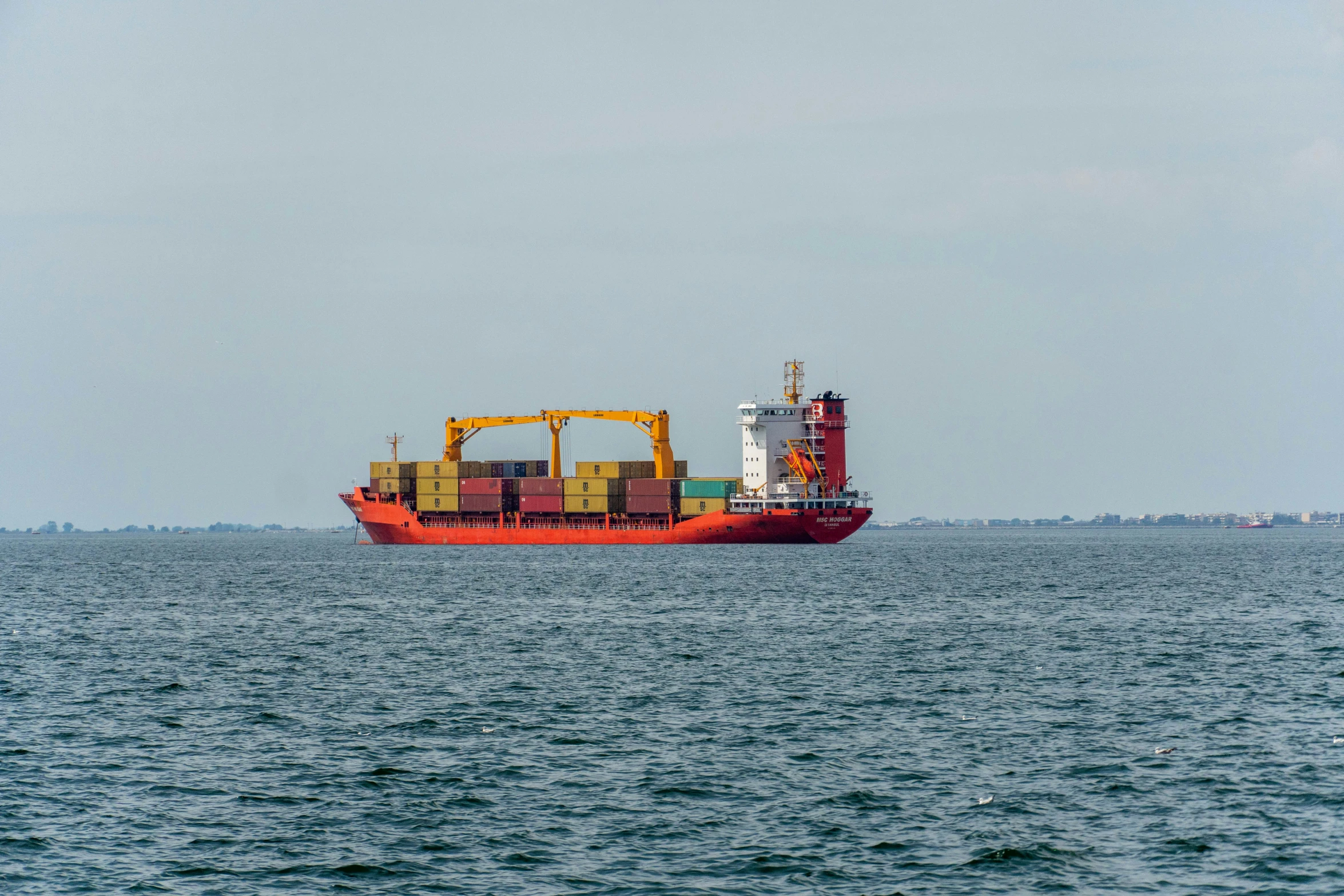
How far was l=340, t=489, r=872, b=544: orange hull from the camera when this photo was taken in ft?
339

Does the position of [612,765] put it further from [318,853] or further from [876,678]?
[876,678]

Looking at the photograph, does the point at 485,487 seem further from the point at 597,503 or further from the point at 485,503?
the point at 597,503

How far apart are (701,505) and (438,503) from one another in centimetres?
2828

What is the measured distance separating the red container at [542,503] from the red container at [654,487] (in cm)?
739

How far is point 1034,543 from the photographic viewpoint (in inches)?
7372

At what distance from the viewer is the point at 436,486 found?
12344cm

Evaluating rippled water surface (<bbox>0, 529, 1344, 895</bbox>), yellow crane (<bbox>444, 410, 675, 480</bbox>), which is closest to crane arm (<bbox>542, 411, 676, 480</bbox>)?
yellow crane (<bbox>444, 410, 675, 480</bbox>)

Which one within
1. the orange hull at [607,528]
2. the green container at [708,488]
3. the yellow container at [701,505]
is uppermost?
the green container at [708,488]

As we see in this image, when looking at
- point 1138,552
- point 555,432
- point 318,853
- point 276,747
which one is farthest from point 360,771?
point 1138,552

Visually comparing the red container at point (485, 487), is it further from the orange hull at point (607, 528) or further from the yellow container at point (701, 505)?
the yellow container at point (701, 505)

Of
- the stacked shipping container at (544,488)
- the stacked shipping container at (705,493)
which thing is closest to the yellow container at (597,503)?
the stacked shipping container at (544,488)

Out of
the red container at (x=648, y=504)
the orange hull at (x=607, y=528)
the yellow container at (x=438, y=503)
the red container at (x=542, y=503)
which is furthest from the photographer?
the yellow container at (x=438, y=503)

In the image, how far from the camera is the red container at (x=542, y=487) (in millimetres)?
117438

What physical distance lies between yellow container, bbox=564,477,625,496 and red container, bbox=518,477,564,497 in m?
1.20
